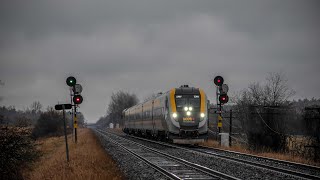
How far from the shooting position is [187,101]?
21.6 meters

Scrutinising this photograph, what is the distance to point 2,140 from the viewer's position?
1335 cm

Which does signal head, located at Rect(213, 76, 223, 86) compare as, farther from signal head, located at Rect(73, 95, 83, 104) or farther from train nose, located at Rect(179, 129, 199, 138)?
signal head, located at Rect(73, 95, 83, 104)

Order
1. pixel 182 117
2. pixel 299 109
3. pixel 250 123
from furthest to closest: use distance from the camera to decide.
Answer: pixel 182 117 → pixel 250 123 → pixel 299 109

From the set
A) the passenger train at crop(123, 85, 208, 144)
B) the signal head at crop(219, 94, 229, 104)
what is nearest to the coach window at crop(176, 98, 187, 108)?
the passenger train at crop(123, 85, 208, 144)

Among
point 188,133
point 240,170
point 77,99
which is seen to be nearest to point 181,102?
point 188,133

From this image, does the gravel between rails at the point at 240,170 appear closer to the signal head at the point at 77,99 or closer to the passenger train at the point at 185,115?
the passenger train at the point at 185,115

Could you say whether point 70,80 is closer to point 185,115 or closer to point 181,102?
point 181,102

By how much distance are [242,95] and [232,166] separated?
1548 centimetres

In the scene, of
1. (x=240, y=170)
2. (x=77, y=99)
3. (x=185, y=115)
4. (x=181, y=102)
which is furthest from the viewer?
(x=181, y=102)

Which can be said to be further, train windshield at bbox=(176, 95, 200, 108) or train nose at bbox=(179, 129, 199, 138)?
train windshield at bbox=(176, 95, 200, 108)

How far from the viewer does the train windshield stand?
70.5ft

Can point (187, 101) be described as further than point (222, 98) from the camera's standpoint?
Yes

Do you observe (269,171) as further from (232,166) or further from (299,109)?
(299,109)

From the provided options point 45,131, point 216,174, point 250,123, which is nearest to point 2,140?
point 216,174
